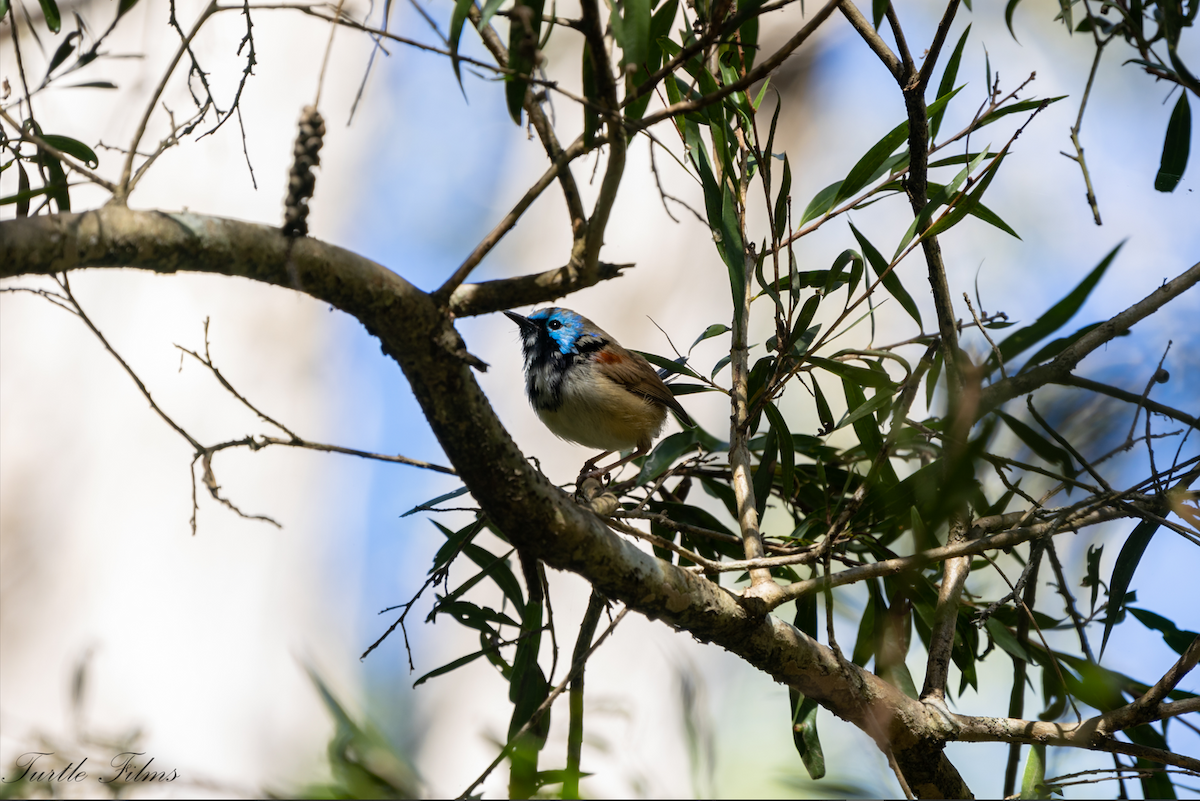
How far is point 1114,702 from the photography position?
6.19 ft

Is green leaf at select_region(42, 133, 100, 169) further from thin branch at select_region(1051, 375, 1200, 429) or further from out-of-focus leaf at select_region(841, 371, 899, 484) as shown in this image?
thin branch at select_region(1051, 375, 1200, 429)

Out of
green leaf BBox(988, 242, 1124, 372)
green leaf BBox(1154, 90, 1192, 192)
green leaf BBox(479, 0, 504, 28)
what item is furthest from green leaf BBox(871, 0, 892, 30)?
green leaf BBox(988, 242, 1124, 372)

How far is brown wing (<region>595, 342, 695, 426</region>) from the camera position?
3422mm

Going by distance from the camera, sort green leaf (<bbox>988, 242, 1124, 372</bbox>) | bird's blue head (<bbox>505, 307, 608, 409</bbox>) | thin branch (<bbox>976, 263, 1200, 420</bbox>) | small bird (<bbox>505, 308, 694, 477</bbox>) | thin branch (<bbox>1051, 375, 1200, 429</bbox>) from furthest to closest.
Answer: bird's blue head (<bbox>505, 307, 608, 409</bbox>), small bird (<bbox>505, 308, 694, 477</bbox>), thin branch (<bbox>976, 263, 1200, 420</bbox>), thin branch (<bbox>1051, 375, 1200, 429</bbox>), green leaf (<bbox>988, 242, 1124, 372</bbox>)

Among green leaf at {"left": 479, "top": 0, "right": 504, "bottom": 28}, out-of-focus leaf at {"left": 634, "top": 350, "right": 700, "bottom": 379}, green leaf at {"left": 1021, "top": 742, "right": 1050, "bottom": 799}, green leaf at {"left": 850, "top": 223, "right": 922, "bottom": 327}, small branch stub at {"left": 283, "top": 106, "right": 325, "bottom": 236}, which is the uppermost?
green leaf at {"left": 850, "top": 223, "right": 922, "bottom": 327}

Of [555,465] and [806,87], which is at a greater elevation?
[806,87]

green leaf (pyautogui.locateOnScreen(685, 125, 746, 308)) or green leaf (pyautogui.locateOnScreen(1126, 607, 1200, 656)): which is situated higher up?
green leaf (pyautogui.locateOnScreen(685, 125, 746, 308))

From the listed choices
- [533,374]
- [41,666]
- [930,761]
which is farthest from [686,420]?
[41,666]

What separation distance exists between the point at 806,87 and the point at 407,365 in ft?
17.9

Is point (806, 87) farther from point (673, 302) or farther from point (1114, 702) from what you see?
point (1114, 702)

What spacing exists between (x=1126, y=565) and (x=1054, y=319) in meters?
1.19

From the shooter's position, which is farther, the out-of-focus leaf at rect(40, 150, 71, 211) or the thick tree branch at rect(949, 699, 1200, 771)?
the thick tree branch at rect(949, 699, 1200, 771)

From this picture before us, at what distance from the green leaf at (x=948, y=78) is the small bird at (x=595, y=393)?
130 centimetres

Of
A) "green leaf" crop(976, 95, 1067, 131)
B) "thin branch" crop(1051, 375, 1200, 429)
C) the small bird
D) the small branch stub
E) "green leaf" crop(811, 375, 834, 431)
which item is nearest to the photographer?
the small branch stub
